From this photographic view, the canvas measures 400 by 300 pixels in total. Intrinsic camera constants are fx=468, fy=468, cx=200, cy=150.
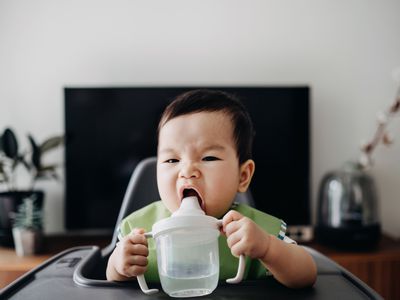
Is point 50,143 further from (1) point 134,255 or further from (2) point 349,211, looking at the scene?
(1) point 134,255

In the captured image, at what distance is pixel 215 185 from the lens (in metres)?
0.79

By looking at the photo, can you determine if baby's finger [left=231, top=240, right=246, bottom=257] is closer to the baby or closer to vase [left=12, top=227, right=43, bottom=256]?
the baby

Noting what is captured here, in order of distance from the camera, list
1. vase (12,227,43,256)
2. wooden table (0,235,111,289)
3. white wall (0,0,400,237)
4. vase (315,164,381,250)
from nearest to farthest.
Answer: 1. wooden table (0,235,111,289)
2. vase (12,227,43,256)
3. vase (315,164,381,250)
4. white wall (0,0,400,237)

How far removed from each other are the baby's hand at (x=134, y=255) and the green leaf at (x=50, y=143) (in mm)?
1548

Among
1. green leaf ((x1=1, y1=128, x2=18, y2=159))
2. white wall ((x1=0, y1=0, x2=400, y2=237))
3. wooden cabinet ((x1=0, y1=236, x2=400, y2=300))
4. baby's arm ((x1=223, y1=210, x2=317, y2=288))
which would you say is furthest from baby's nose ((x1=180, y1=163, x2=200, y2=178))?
white wall ((x1=0, y1=0, x2=400, y2=237))

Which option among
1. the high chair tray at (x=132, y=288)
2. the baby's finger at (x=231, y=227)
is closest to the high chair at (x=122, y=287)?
the high chair tray at (x=132, y=288)

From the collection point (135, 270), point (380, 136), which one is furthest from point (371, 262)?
point (135, 270)

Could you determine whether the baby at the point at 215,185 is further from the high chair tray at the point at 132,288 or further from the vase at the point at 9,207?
the vase at the point at 9,207

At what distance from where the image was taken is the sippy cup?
0.66 meters

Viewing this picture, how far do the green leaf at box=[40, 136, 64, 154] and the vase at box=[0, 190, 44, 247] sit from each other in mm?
216

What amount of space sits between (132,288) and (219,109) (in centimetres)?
34

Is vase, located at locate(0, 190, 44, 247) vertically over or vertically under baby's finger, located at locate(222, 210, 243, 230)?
under

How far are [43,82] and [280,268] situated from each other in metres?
2.00

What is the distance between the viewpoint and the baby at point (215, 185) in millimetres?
718
